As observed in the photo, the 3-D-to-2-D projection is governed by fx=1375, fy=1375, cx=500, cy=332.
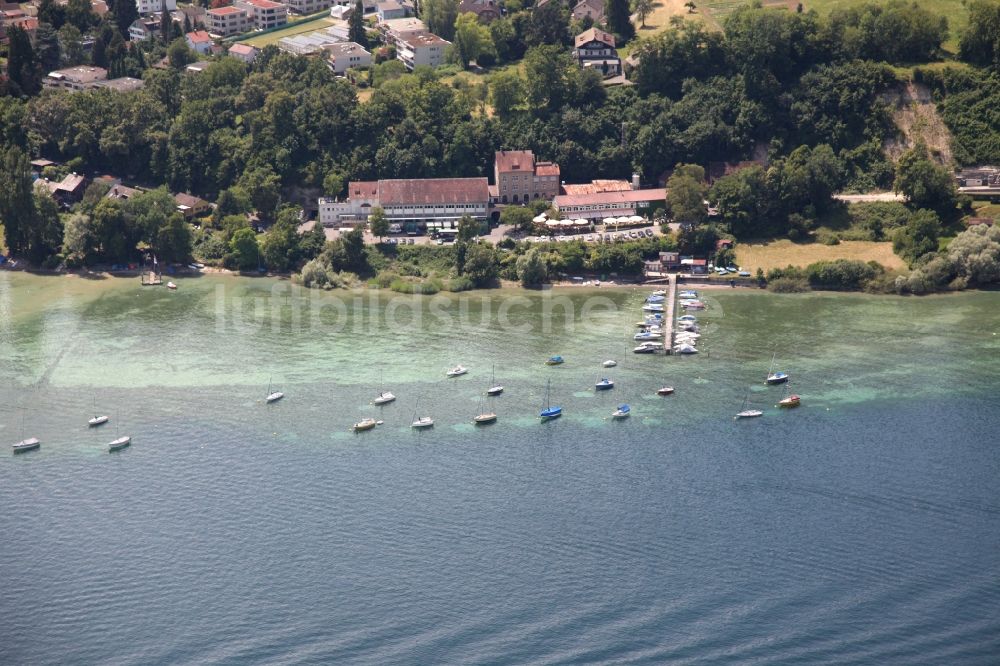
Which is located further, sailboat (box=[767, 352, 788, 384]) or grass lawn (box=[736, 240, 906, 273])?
grass lawn (box=[736, 240, 906, 273])

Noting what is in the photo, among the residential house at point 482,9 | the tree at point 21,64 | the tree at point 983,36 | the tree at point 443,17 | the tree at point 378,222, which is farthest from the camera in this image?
the tree at point 443,17

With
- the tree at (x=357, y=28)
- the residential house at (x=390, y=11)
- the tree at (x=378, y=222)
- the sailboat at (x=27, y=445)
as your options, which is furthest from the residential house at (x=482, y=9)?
the sailboat at (x=27, y=445)

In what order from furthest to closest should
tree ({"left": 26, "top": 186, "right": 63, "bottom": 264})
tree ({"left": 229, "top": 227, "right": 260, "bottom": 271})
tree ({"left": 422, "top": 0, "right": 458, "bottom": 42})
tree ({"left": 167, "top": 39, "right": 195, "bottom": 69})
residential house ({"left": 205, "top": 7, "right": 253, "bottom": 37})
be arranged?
residential house ({"left": 205, "top": 7, "right": 253, "bottom": 37}), tree ({"left": 422, "top": 0, "right": 458, "bottom": 42}), tree ({"left": 167, "top": 39, "right": 195, "bottom": 69}), tree ({"left": 26, "top": 186, "right": 63, "bottom": 264}), tree ({"left": 229, "top": 227, "right": 260, "bottom": 271})

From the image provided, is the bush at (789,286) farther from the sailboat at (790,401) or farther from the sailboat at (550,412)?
the sailboat at (550,412)

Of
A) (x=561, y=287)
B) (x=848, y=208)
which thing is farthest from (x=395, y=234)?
(x=848, y=208)

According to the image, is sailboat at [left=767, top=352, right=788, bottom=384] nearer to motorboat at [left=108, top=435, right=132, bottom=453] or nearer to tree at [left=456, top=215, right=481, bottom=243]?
tree at [left=456, top=215, right=481, bottom=243]

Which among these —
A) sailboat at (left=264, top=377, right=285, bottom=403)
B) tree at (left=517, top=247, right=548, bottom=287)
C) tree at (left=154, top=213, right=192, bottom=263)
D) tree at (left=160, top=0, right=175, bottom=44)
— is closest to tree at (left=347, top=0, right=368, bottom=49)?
tree at (left=160, top=0, right=175, bottom=44)
